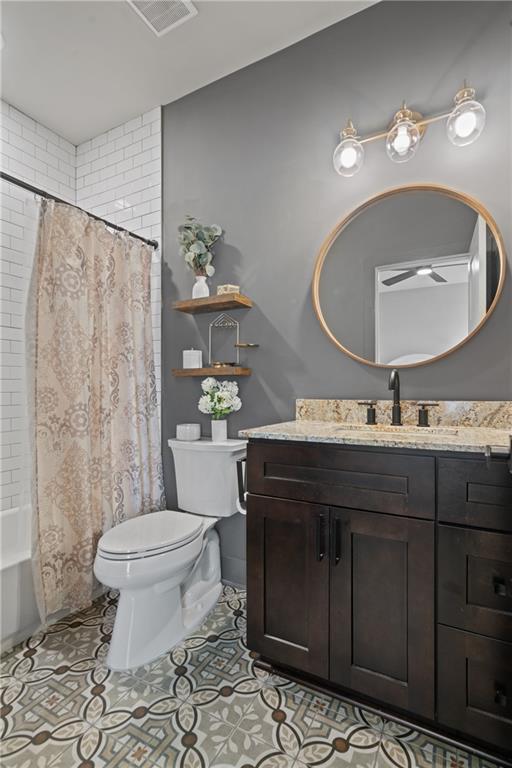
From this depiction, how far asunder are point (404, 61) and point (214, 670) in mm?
2670

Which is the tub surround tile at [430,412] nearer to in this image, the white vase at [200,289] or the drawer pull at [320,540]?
the drawer pull at [320,540]

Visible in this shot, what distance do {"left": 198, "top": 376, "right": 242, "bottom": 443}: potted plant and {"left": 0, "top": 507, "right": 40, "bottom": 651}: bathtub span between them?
0.96 m

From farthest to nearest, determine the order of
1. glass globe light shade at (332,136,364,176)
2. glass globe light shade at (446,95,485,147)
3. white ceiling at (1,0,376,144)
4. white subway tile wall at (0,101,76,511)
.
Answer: white subway tile wall at (0,101,76,511)
white ceiling at (1,0,376,144)
glass globe light shade at (332,136,364,176)
glass globe light shade at (446,95,485,147)

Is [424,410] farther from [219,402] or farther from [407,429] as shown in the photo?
[219,402]

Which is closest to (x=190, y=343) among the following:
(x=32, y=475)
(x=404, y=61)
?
(x=32, y=475)

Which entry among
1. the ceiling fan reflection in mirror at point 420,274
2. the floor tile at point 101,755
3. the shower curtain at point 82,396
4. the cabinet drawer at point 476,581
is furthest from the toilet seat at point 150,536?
the ceiling fan reflection in mirror at point 420,274

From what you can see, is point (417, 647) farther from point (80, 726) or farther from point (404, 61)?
point (404, 61)

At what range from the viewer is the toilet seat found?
4.94 ft

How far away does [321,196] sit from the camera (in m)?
1.87

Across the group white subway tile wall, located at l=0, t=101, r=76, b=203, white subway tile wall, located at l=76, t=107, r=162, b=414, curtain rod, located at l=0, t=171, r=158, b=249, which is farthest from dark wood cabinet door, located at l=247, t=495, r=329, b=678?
white subway tile wall, located at l=0, t=101, r=76, b=203

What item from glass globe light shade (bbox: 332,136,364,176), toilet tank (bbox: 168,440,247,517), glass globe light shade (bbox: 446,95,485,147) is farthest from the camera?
toilet tank (bbox: 168,440,247,517)

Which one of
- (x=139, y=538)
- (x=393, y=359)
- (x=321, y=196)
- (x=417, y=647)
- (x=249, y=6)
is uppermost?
(x=249, y=6)

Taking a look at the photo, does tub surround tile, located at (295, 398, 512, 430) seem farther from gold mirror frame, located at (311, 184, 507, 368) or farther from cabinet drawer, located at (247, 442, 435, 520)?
cabinet drawer, located at (247, 442, 435, 520)

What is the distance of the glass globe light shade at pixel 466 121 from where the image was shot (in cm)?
144
